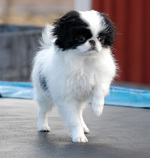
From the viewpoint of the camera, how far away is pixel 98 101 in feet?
8.73

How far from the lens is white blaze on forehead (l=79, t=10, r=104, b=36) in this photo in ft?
8.21

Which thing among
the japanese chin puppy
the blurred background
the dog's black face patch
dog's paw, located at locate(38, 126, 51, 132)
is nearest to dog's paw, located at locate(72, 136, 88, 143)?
the japanese chin puppy

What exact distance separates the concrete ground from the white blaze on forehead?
69cm

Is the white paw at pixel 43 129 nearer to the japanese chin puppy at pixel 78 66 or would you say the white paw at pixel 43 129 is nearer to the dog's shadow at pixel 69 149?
the dog's shadow at pixel 69 149

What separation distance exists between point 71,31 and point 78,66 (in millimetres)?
258

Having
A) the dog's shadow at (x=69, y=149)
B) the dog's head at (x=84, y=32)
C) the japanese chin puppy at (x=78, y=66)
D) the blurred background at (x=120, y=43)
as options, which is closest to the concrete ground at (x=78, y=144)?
the dog's shadow at (x=69, y=149)

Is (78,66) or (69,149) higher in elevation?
(78,66)

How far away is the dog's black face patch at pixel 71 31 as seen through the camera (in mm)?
2520

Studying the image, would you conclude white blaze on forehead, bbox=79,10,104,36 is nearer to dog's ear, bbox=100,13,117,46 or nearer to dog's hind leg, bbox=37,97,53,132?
dog's ear, bbox=100,13,117,46

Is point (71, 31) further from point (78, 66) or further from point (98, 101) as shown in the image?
point (98, 101)

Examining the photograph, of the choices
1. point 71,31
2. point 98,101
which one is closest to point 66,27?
point 71,31

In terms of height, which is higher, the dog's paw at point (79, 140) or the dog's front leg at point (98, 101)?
the dog's front leg at point (98, 101)

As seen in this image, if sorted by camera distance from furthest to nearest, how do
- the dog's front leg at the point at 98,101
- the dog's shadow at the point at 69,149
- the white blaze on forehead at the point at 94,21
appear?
the dog's front leg at the point at 98,101 < the white blaze on forehead at the point at 94,21 < the dog's shadow at the point at 69,149

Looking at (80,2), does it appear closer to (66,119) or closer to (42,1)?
(42,1)
